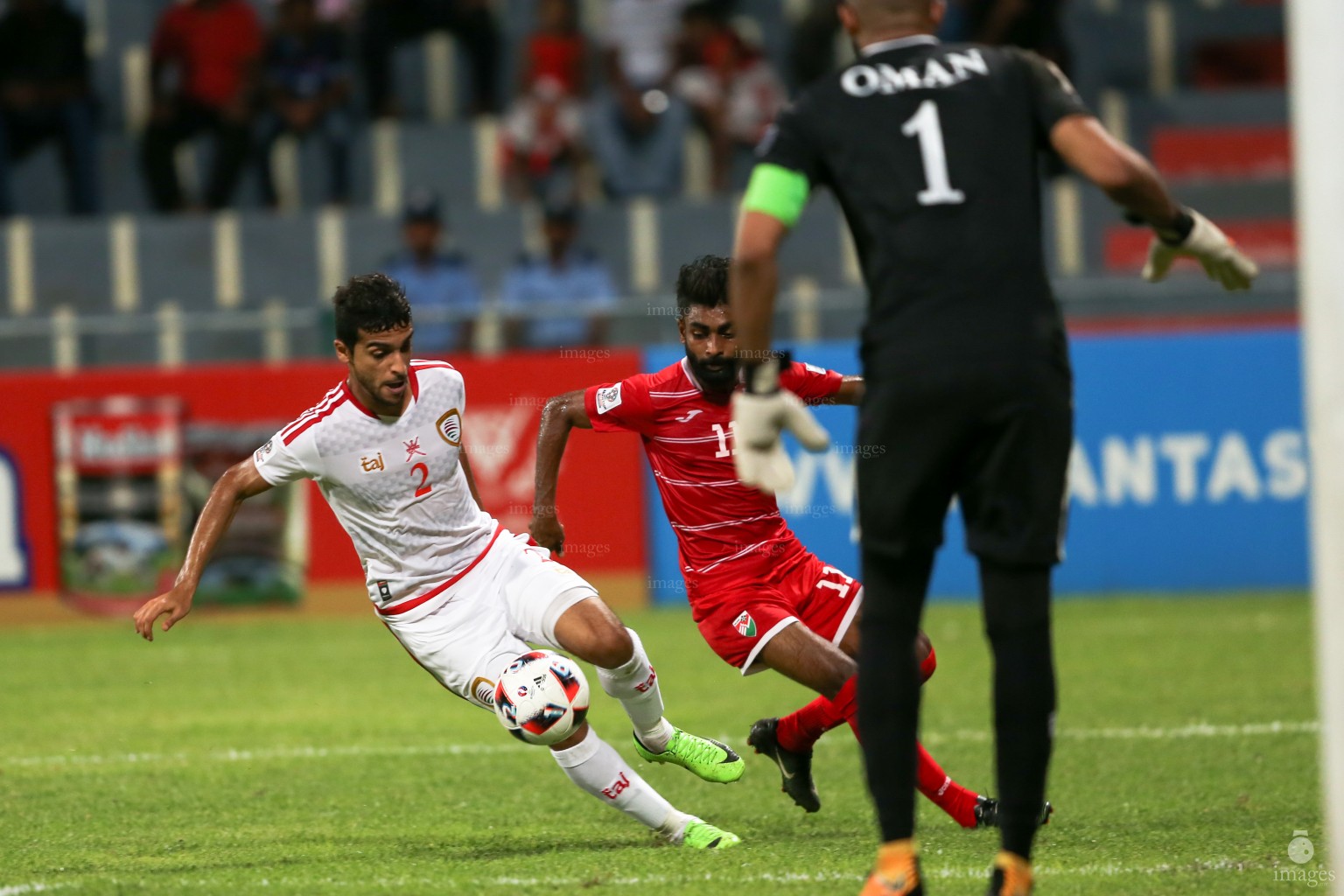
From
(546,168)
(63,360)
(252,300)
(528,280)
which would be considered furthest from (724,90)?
(63,360)

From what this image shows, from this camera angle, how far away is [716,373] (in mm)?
6078

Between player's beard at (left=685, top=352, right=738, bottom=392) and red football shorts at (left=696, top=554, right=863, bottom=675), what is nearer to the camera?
red football shorts at (left=696, top=554, right=863, bottom=675)

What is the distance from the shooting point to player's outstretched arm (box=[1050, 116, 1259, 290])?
3.98 metres

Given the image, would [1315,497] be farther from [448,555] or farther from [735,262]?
[448,555]

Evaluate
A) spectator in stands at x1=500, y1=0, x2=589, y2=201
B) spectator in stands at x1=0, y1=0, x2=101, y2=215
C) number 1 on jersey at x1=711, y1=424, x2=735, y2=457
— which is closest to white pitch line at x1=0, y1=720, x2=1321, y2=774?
number 1 on jersey at x1=711, y1=424, x2=735, y2=457

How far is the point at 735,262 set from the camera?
13.5 ft

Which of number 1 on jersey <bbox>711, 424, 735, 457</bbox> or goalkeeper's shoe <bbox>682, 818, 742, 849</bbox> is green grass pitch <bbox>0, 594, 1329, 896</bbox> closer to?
goalkeeper's shoe <bbox>682, 818, 742, 849</bbox>

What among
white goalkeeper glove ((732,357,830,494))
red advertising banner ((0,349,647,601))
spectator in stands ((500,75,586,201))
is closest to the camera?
white goalkeeper glove ((732,357,830,494))

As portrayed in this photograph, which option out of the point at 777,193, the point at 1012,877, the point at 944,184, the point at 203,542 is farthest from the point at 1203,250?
the point at 203,542

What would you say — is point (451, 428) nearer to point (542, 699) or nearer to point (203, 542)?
point (203, 542)

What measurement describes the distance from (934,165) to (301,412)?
871cm

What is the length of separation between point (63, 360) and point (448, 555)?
24.0 feet

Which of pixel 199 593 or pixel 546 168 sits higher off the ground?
pixel 546 168

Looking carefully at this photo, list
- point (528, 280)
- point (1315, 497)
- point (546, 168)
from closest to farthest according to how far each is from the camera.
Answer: point (1315, 497) < point (528, 280) < point (546, 168)
